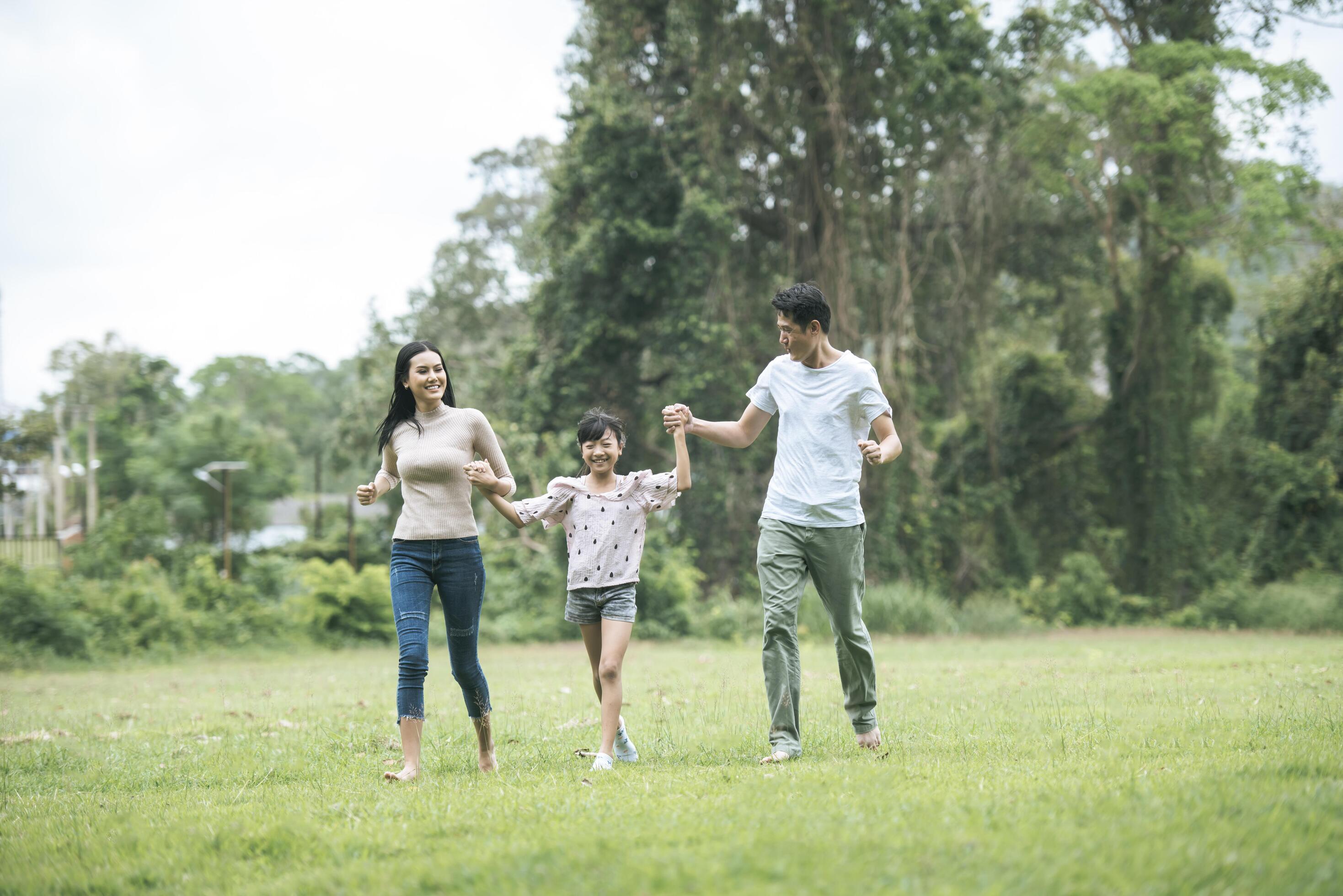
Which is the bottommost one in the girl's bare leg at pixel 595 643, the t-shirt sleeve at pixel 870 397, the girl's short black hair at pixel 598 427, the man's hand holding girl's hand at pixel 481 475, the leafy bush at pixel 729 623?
the leafy bush at pixel 729 623

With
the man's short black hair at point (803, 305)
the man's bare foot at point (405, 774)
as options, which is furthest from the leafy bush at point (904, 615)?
the man's bare foot at point (405, 774)

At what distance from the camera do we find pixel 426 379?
5605 mm

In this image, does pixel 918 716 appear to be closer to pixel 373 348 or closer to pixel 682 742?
pixel 682 742

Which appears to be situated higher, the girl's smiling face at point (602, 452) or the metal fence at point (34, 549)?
the girl's smiling face at point (602, 452)

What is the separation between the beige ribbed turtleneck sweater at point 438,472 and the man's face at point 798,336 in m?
1.59

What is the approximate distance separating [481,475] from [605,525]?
71 centimetres

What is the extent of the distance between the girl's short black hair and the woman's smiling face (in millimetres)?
756

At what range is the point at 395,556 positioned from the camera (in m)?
5.57

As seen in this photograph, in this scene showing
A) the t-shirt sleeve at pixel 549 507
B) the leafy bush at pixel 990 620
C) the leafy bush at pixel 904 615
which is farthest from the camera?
the leafy bush at pixel 990 620

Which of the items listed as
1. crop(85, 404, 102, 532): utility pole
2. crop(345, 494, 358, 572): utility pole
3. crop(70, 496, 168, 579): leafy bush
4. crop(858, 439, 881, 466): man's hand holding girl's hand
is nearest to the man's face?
crop(858, 439, 881, 466): man's hand holding girl's hand

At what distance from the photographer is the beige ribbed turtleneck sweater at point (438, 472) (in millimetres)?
5496

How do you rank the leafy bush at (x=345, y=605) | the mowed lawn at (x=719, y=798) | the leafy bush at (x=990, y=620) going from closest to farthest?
the mowed lawn at (x=719, y=798)
the leafy bush at (x=990, y=620)
the leafy bush at (x=345, y=605)

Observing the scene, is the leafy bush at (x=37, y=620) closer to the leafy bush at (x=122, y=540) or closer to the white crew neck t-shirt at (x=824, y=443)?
the leafy bush at (x=122, y=540)

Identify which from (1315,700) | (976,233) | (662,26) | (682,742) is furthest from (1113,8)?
(682,742)
